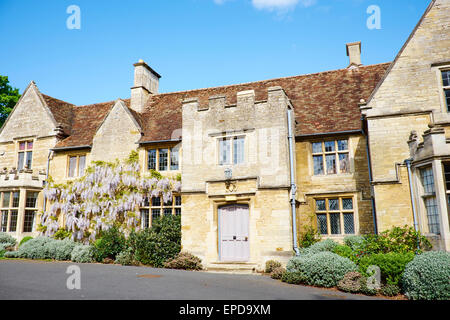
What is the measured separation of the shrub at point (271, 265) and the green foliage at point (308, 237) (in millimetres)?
1779

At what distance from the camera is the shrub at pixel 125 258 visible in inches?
541

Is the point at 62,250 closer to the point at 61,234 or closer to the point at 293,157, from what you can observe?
the point at 61,234

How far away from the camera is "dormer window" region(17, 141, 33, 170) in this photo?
19.7 meters

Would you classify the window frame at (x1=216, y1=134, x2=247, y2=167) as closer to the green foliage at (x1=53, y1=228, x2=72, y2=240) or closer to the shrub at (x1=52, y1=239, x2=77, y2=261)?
the shrub at (x1=52, y1=239, x2=77, y2=261)

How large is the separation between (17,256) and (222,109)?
437 inches

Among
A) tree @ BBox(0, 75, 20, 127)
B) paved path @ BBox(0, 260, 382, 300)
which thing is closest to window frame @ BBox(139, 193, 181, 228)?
paved path @ BBox(0, 260, 382, 300)

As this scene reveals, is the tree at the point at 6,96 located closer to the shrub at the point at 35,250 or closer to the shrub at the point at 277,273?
the shrub at the point at 35,250

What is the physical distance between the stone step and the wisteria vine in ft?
14.2

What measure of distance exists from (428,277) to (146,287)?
6620mm

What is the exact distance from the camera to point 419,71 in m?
12.6

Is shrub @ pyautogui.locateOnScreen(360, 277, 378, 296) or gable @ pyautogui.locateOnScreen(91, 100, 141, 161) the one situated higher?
gable @ pyautogui.locateOnScreen(91, 100, 141, 161)

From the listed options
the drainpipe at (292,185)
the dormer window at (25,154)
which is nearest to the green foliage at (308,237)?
the drainpipe at (292,185)

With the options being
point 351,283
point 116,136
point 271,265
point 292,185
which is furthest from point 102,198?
point 351,283

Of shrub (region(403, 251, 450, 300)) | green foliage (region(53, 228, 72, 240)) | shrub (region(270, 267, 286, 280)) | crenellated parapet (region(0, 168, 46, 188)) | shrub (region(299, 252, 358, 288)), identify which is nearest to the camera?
shrub (region(403, 251, 450, 300))
